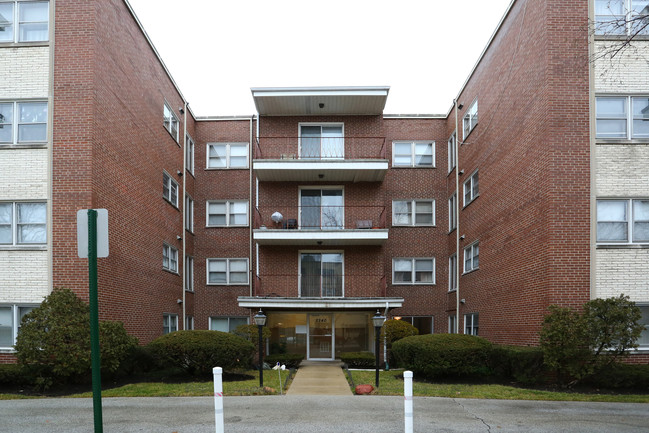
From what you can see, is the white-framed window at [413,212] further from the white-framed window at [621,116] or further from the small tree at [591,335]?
the small tree at [591,335]

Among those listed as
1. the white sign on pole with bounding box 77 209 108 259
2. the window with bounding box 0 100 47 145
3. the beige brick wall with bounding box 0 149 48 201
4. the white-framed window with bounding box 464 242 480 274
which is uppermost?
the window with bounding box 0 100 47 145

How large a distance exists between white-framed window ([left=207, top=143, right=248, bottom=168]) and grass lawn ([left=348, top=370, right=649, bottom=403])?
1295 cm

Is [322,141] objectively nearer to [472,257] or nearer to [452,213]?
[452,213]

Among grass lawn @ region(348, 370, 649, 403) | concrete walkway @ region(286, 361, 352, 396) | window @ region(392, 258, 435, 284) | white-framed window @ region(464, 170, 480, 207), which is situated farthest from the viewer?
window @ region(392, 258, 435, 284)

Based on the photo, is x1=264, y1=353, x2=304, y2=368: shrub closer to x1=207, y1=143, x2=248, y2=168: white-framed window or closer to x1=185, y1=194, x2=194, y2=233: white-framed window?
x1=185, y1=194, x2=194, y2=233: white-framed window

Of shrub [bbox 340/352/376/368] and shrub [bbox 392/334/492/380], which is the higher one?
shrub [bbox 392/334/492/380]

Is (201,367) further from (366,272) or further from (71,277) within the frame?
(366,272)

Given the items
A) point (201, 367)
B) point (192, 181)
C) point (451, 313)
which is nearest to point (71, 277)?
point (201, 367)

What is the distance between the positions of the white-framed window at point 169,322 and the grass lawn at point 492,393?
8.32 m

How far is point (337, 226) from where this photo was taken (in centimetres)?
2317

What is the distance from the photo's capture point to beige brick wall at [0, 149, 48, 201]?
14.6 metres

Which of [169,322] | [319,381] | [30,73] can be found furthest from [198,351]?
[30,73]

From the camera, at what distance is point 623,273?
14109 millimetres

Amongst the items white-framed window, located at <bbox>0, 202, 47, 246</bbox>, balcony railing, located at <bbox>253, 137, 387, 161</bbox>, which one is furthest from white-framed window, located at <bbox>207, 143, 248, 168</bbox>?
white-framed window, located at <bbox>0, 202, 47, 246</bbox>
